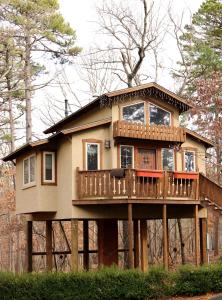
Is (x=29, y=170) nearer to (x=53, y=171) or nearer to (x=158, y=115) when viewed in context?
(x=53, y=171)

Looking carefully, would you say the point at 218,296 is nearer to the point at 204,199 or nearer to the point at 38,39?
the point at 204,199

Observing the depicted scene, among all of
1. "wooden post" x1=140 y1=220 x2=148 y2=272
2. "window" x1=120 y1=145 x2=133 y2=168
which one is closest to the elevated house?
"window" x1=120 y1=145 x2=133 y2=168

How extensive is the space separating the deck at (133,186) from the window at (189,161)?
96.9 inches

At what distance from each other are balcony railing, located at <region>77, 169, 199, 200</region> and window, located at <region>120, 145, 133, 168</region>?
1.71m

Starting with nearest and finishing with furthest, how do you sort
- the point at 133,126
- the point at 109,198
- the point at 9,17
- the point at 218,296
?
the point at 218,296
the point at 109,198
the point at 133,126
the point at 9,17

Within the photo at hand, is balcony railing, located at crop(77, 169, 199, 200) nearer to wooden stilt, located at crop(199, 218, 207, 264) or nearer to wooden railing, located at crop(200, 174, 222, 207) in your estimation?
wooden railing, located at crop(200, 174, 222, 207)

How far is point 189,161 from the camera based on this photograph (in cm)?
2364

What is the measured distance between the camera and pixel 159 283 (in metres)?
16.9

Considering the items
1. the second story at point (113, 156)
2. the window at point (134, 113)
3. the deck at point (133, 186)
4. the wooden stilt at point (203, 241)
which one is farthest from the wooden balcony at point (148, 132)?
the wooden stilt at point (203, 241)

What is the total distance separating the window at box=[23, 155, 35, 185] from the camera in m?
22.4

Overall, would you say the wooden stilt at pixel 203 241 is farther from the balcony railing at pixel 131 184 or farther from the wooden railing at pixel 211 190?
the balcony railing at pixel 131 184

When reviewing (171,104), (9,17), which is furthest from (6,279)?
(9,17)

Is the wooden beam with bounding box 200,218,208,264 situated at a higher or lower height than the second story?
lower

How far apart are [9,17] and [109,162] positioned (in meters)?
11.6
